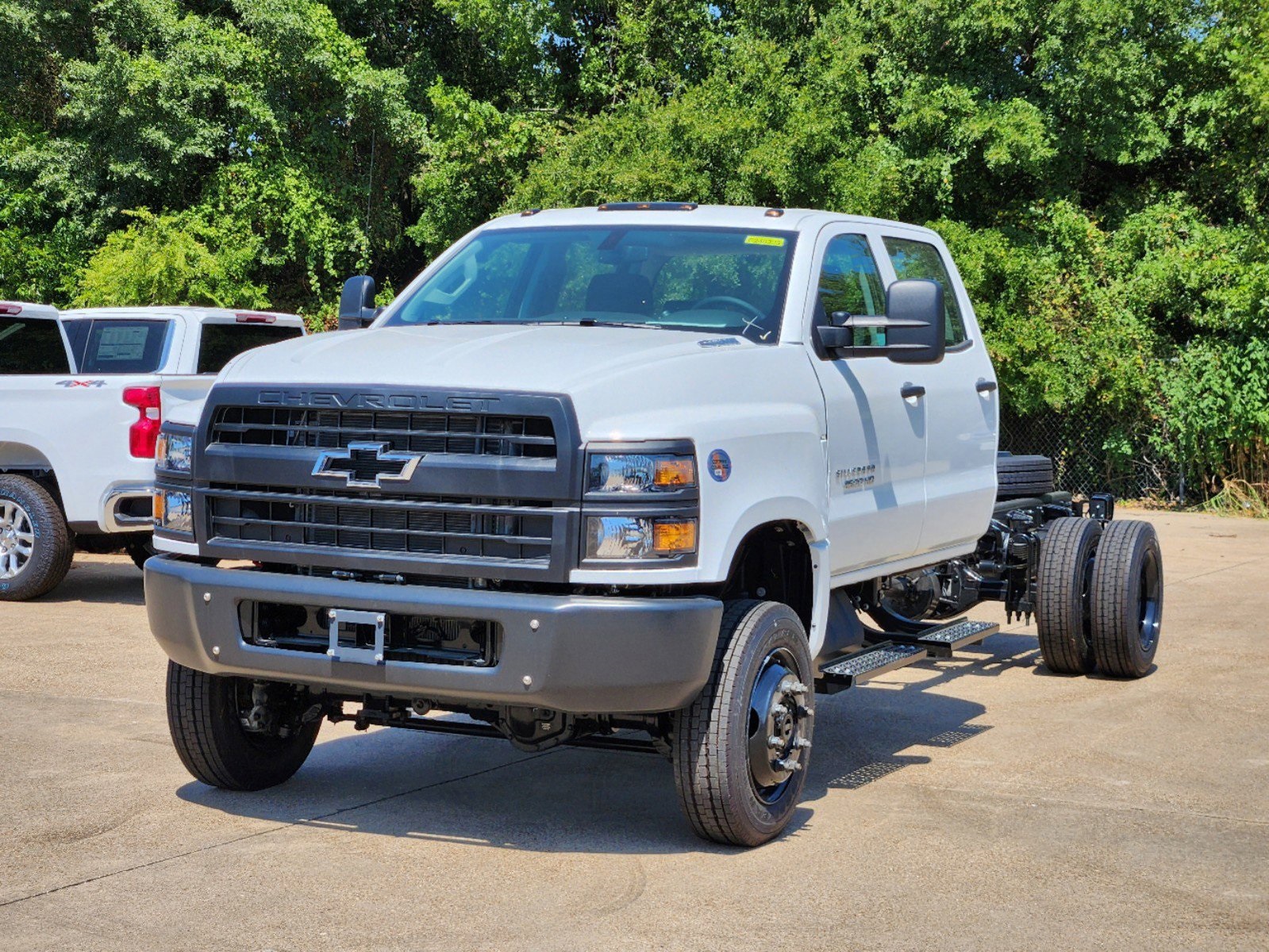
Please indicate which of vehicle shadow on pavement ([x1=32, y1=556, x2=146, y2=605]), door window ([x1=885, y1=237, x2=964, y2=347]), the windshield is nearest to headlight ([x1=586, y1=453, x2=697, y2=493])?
the windshield

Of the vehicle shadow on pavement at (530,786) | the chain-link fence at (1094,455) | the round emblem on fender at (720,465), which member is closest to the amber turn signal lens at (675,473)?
the round emblem on fender at (720,465)

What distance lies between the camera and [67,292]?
2591 cm

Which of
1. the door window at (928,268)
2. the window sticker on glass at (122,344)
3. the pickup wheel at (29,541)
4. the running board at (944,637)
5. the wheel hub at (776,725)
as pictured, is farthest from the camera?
the window sticker on glass at (122,344)

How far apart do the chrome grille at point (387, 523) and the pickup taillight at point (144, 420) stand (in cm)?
581

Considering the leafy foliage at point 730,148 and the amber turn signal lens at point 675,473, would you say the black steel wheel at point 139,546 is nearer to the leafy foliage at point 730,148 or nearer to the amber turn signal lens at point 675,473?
the amber turn signal lens at point 675,473

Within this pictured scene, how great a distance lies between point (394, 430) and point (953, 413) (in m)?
3.20

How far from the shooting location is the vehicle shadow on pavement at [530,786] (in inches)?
228

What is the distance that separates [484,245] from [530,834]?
8.62ft

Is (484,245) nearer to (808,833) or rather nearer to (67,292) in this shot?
(808,833)

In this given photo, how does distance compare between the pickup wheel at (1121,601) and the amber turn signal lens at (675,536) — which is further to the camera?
the pickup wheel at (1121,601)

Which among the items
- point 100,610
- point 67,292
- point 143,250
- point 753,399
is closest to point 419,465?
point 753,399

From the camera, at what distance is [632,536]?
500cm

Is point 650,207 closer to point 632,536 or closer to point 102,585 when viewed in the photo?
point 632,536

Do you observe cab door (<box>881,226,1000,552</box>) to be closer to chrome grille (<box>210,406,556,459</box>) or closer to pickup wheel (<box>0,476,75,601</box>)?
chrome grille (<box>210,406,556,459</box>)
